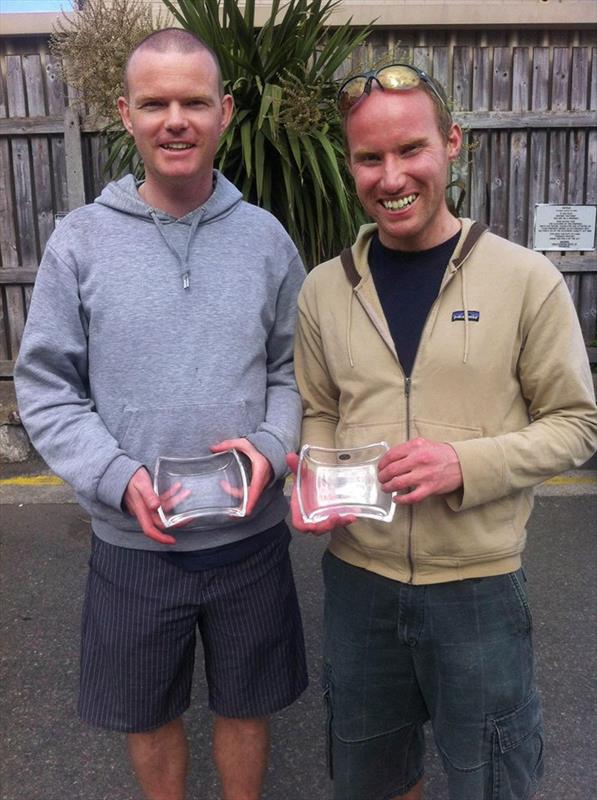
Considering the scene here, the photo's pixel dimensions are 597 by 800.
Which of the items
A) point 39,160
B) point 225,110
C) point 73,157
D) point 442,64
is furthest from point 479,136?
point 225,110

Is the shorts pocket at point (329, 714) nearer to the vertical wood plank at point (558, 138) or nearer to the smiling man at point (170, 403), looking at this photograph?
the smiling man at point (170, 403)

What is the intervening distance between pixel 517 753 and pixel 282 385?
3.38 ft

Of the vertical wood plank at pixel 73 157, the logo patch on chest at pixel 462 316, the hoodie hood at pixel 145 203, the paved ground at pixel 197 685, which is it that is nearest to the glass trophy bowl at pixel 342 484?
the logo patch on chest at pixel 462 316

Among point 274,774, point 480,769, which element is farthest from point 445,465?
point 274,774

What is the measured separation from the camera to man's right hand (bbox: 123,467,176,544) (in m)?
1.65

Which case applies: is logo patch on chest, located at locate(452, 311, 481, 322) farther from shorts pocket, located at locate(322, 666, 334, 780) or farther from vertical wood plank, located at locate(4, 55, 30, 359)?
vertical wood plank, located at locate(4, 55, 30, 359)

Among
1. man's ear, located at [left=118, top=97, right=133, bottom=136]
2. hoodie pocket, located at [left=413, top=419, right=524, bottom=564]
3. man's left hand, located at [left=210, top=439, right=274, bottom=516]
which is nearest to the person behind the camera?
hoodie pocket, located at [left=413, top=419, right=524, bottom=564]

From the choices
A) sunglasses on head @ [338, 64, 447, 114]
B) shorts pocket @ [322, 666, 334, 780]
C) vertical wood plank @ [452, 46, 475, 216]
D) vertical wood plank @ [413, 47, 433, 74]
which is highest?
vertical wood plank @ [413, 47, 433, 74]

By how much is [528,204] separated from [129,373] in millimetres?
4692

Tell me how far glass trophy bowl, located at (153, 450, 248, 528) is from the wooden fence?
434 cm

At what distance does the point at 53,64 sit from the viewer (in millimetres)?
5367

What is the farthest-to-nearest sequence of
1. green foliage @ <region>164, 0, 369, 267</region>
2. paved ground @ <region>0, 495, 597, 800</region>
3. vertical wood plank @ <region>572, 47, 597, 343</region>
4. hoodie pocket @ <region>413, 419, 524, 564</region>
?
1. vertical wood plank @ <region>572, 47, 597, 343</region>
2. green foliage @ <region>164, 0, 369, 267</region>
3. paved ground @ <region>0, 495, 597, 800</region>
4. hoodie pocket @ <region>413, 419, 524, 564</region>

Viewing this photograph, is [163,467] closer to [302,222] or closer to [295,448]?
[295,448]

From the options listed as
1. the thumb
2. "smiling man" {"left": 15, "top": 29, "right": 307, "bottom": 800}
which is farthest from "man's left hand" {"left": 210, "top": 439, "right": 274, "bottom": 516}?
the thumb
